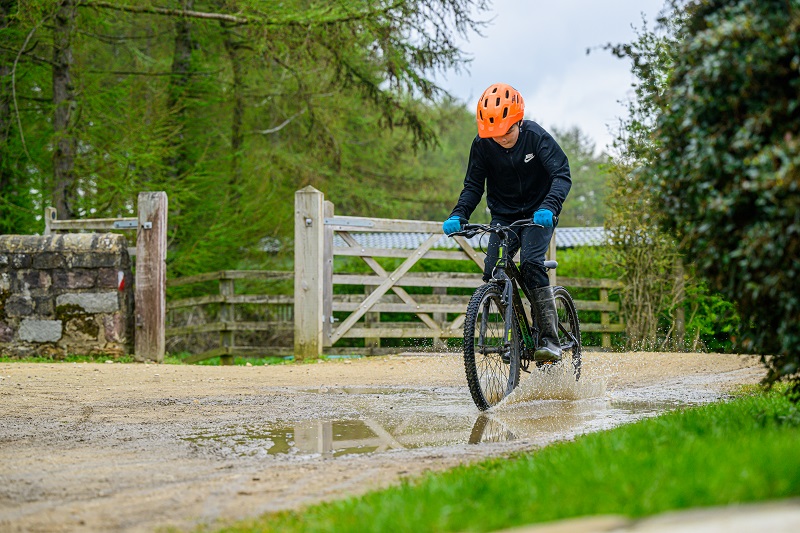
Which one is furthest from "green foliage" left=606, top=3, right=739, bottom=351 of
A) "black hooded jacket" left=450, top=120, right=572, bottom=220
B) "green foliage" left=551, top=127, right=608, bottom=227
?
"green foliage" left=551, top=127, right=608, bottom=227

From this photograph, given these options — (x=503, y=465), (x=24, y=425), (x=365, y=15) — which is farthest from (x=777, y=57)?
(x=365, y=15)

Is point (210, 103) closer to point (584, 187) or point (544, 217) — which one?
point (544, 217)

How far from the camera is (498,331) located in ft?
21.6

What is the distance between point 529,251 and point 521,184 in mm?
562

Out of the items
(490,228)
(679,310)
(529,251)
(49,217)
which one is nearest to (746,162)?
(490,228)

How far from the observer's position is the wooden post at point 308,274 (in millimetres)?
11430

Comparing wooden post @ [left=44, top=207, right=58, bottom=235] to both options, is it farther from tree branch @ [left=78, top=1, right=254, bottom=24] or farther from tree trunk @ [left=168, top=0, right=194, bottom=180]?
tree trunk @ [left=168, top=0, right=194, bottom=180]

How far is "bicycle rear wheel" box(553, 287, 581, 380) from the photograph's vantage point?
7473 millimetres

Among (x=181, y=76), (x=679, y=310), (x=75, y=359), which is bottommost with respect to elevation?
(x=75, y=359)

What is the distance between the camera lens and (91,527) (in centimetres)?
324

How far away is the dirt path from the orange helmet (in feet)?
6.85

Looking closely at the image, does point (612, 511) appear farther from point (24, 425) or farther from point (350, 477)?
point (24, 425)

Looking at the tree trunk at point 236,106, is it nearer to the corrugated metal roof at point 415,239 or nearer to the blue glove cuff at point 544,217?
the blue glove cuff at point 544,217

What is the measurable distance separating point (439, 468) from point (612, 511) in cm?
151
